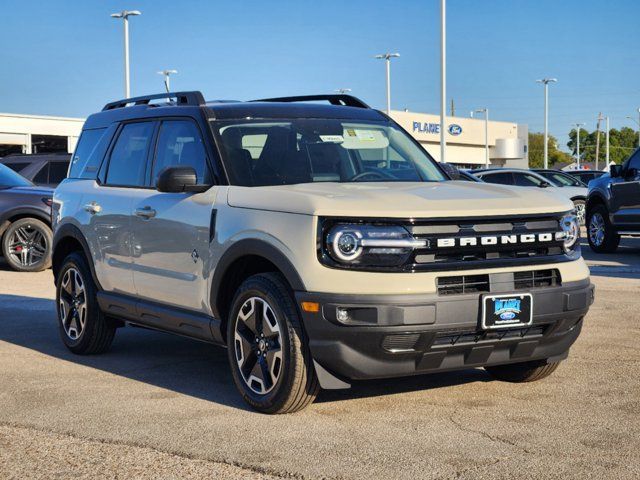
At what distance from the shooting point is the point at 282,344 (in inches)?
219

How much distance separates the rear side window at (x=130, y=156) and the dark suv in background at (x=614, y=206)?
10543 millimetres

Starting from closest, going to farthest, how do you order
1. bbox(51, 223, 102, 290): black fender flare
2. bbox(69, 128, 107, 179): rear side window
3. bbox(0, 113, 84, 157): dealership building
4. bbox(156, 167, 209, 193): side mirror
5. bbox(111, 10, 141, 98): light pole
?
1. bbox(156, 167, 209, 193): side mirror
2. bbox(51, 223, 102, 290): black fender flare
3. bbox(69, 128, 107, 179): rear side window
4. bbox(111, 10, 141, 98): light pole
5. bbox(0, 113, 84, 157): dealership building

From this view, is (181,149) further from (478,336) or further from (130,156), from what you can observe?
(478,336)

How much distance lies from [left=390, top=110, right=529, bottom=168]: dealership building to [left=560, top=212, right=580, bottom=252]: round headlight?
235ft

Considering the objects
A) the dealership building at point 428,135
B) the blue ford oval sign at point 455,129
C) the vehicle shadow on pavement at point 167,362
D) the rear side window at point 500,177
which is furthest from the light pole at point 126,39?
the blue ford oval sign at point 455,129

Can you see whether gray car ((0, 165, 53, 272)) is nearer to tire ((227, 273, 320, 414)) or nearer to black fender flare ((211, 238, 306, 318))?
black fender flare ((211, 238, 306, 318))

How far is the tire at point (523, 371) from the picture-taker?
6352mm

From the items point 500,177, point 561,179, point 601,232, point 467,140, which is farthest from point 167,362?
point 467,140

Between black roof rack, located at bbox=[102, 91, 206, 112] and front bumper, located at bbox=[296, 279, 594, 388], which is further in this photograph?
black roof rack, located at bbox=[102, 91, 206, 112]

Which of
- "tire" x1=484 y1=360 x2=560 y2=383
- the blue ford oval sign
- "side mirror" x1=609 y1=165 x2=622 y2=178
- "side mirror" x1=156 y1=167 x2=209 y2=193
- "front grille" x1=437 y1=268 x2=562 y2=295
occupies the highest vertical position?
the blue ford oval sign

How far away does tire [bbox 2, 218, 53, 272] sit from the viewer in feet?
49.3

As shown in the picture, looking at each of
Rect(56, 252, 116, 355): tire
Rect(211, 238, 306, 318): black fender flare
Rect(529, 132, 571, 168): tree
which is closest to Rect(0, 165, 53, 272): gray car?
Rect(56, 252, 116, 355): tire

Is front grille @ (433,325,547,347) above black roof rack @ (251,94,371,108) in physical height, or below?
below

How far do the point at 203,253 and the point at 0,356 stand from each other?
8.24ft
